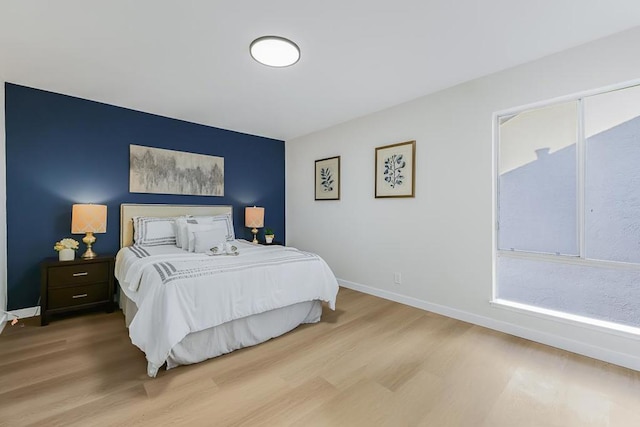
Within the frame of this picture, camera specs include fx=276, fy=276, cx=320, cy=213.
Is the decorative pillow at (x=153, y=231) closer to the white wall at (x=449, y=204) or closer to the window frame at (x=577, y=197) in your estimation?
the white wall at (x=449, y=204)

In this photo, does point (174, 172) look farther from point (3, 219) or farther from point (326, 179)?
point (326, 179)

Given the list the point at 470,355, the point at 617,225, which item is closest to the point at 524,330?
the point at 470,355

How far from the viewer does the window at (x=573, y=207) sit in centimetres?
219

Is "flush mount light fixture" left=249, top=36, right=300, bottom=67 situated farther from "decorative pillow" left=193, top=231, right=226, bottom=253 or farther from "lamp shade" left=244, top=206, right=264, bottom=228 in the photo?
"lamp shade" left=244, top=206, right=264, bottom=228

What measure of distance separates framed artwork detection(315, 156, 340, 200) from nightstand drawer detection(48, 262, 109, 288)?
293 centimetres

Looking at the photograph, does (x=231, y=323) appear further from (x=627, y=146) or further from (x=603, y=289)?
(x=627, y=146)

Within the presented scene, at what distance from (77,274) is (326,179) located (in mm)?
3257

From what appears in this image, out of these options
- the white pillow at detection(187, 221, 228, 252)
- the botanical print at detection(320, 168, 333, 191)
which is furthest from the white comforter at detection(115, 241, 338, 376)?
the botanical print at detection(320, 168, 333, 191)

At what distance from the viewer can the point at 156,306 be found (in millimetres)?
1900

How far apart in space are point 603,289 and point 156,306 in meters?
3.59

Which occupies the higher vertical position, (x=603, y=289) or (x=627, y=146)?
(x=627, y=146)

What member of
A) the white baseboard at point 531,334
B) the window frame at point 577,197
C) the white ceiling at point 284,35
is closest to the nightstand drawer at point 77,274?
the white ceiling at point 284,35

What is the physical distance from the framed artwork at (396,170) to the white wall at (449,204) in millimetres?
86

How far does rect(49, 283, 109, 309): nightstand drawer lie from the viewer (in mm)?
2744
